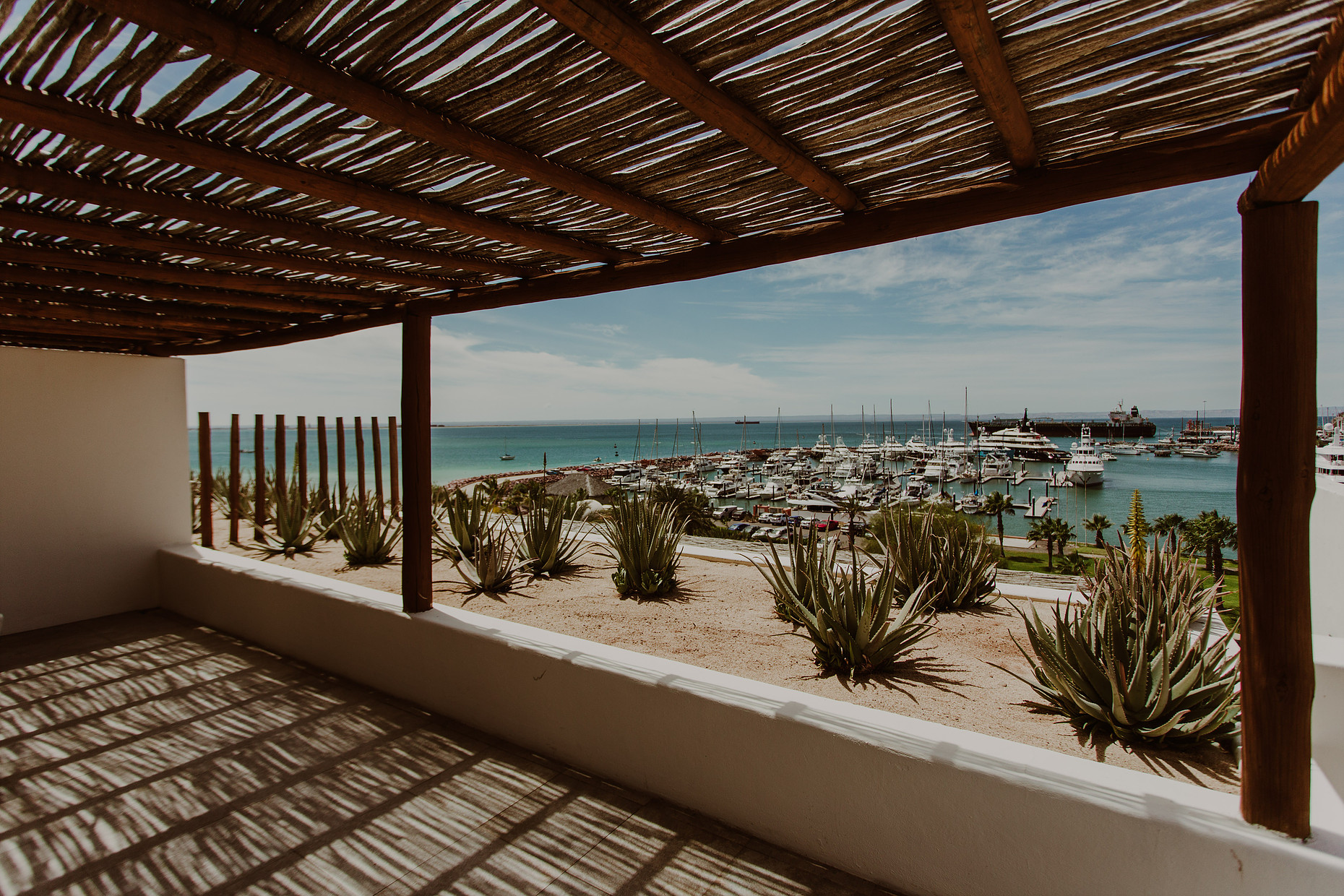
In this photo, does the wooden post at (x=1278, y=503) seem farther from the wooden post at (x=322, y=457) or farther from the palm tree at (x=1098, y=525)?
the wooden post at (x=322, y=457)

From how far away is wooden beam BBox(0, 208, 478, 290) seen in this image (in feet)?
6.68

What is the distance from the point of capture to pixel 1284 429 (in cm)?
144

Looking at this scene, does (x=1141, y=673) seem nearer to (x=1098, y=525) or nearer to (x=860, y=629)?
(x=860, y=629)

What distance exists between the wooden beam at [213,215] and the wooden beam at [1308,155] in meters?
2.40

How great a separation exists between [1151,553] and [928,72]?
3061mm

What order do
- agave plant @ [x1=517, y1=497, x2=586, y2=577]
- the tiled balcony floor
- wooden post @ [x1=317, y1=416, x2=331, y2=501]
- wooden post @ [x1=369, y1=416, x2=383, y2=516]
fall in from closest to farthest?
1. the tiled balcony floor
2. agave plant @ [x1=517, y1=497, x2=586, y2=577]
3. wooden post @ [x1=369, y1=416, x2=383, y2=516]
4. wooden post @ [x1=317, y1=416, x2=331, y2=501]

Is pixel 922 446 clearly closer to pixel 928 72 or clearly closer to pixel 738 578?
pixel 738 578

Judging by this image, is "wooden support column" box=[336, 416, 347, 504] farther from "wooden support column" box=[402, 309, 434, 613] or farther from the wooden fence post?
"wooden support column" box=[402, 309, 434, 613]

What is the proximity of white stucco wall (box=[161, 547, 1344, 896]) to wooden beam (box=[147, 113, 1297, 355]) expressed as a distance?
1.53 meters

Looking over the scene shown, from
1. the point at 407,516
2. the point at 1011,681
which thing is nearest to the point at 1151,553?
the point at 1011,681

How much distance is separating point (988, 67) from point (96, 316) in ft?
14.5

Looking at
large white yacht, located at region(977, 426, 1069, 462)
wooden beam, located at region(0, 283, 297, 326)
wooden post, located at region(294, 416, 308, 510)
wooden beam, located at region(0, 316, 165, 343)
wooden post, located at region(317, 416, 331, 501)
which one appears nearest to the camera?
wooden beam, located at region(0, 283, 297, 326)

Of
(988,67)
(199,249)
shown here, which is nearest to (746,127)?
(988,67)

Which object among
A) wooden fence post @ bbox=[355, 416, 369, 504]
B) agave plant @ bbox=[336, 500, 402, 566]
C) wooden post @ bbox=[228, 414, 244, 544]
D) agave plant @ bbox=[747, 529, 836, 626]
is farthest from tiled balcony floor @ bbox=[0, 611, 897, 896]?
wooden fence post @ bbox=[355, 416, 369, 504]
